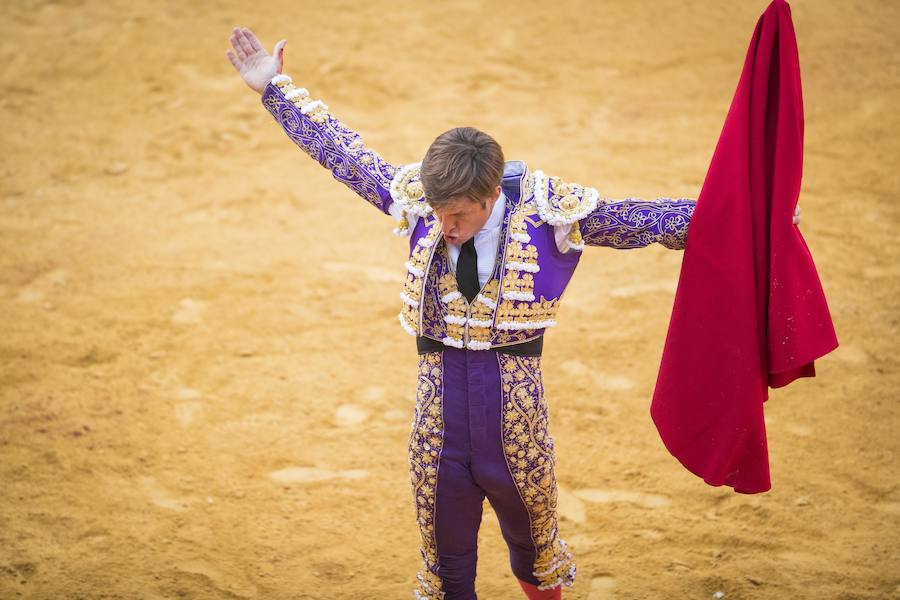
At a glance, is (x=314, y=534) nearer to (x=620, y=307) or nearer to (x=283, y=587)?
(x=283, y=587)

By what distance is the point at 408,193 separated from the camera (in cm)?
272

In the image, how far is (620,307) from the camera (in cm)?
573

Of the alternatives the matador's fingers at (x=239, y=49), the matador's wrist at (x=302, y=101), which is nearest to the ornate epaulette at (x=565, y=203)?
the matador's wrist at (x=302, y=101)

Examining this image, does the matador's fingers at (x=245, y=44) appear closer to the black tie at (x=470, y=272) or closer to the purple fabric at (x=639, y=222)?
the black tie at (x=470, y=272)

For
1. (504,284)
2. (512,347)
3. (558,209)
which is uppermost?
(558,209)

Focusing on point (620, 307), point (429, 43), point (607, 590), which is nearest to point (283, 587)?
point (607, 590)

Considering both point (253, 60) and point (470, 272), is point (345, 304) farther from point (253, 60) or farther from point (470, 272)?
point (470, 272)

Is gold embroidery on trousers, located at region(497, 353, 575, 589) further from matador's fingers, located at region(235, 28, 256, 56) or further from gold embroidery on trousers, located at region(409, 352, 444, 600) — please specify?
matador's fingers, located at region(235, 28, 256, 56)

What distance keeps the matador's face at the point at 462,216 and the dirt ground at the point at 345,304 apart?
6.02ft

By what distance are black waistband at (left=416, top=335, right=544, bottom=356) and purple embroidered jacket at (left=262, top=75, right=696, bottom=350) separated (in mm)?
24

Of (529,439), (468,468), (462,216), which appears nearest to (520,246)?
(462,216)

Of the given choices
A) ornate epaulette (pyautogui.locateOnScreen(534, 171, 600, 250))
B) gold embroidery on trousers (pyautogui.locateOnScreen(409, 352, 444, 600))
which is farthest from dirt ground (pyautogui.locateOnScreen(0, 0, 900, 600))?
ornate epaulette (pyautogui.locateOnScreen(534, 171, 600, 250))

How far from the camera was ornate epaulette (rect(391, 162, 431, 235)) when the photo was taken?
2689mm

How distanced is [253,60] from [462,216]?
3.33ft
